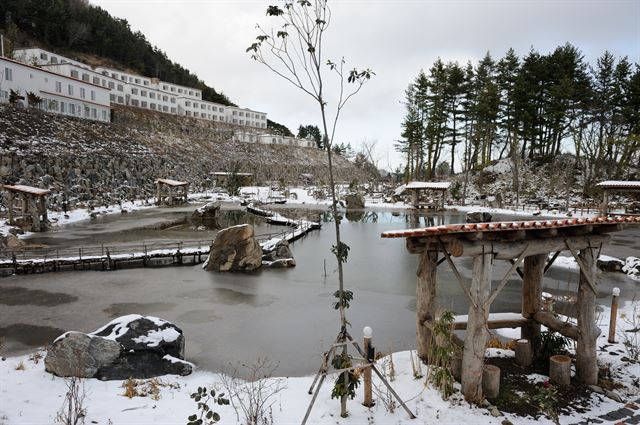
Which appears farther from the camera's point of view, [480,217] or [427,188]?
[427,188]

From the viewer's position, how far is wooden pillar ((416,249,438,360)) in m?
7.96

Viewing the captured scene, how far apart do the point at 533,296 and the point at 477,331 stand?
3053 mm

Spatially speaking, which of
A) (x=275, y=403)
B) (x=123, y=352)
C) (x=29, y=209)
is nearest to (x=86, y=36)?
(x=29, y=209)

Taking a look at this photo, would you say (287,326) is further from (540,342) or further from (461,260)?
(461,260)

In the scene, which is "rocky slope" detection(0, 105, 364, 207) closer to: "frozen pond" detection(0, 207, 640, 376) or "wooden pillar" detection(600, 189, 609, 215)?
"frozen pond" detection(0, 207, 640, 376)

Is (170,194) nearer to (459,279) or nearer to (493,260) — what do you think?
(493,260)

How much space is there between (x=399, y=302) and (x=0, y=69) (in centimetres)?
5594

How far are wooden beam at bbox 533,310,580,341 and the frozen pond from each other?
3.27m

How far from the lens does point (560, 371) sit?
23.5ft

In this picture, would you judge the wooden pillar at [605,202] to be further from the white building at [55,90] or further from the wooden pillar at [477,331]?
the white building at [55,90]

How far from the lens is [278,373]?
9.12 metres

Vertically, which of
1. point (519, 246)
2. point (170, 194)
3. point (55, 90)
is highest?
point (55, 90)

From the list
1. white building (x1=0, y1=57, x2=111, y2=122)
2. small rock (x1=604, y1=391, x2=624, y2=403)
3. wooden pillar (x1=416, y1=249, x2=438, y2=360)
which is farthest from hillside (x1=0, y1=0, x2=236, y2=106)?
small rock (x1=604, y1=391, x2=624, y2=403)

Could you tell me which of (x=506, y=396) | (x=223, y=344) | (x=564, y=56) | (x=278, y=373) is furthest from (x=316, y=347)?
(x=564, y=56)
